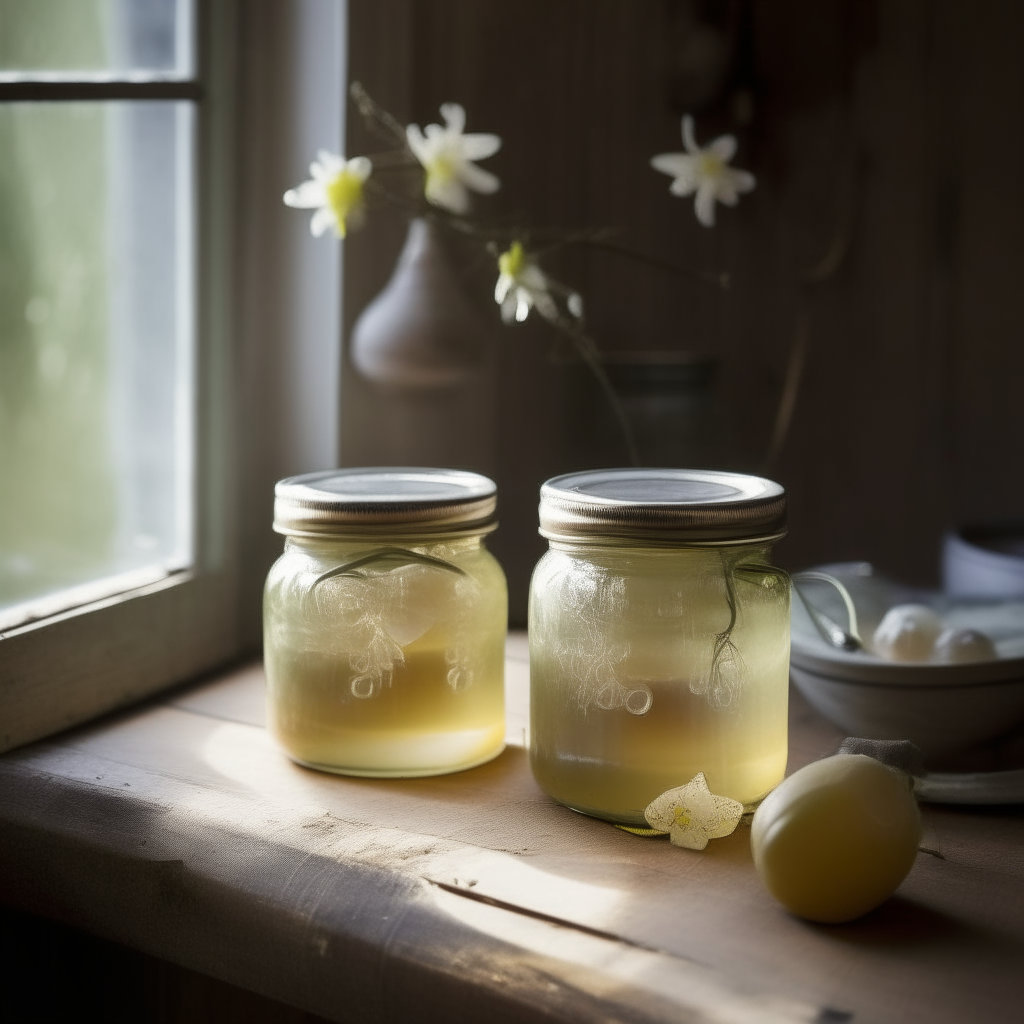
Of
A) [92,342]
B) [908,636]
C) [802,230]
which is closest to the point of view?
[908,636]

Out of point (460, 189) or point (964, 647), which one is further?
point (460, 189)

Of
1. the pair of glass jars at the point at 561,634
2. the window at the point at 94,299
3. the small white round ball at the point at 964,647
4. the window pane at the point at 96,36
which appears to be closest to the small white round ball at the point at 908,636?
the small white round ball at the point at 964,647

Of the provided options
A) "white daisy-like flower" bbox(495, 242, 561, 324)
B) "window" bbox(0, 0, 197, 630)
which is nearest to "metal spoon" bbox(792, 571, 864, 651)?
"white daisy-like flower" bbox(495, 242, 561, 324)

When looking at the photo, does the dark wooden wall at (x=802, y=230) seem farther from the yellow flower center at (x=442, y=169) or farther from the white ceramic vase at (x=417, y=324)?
the yellow flower center at (x=442, y=169)

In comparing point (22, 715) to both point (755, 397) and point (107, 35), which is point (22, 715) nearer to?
point (107, 35)


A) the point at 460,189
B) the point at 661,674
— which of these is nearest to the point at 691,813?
the point at 661,674

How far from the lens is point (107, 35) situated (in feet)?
2.84

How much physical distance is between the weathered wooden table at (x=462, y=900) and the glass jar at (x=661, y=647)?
0.13 feet

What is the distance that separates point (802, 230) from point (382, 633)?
0.76m

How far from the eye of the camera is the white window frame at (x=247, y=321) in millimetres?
923

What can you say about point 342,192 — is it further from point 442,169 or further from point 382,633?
point 382,633

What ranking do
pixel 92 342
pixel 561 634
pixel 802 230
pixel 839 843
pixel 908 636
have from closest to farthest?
pixel 839 843, pixel 561 634, pixel 908 636, pixel 92 342, pixel 802 230

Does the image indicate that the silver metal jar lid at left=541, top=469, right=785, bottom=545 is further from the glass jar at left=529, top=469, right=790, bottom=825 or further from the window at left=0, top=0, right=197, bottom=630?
the window at left=0, top=0, right=197, bottom=630

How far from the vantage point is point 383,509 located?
709mm
